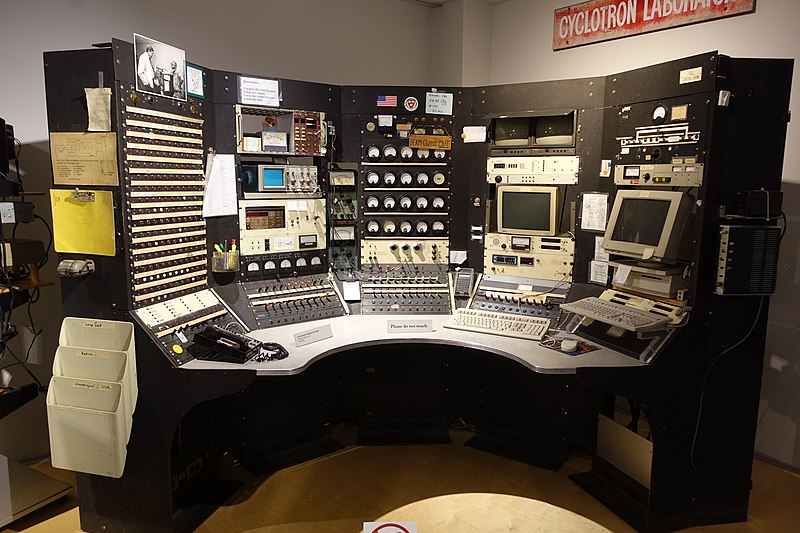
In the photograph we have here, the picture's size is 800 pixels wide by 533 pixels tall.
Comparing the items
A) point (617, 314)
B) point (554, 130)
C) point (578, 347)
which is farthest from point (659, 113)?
point (578, 347)

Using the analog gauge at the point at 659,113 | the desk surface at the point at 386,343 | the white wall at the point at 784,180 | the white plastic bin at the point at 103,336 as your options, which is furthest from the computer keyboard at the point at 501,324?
the white plastic bin at the point at 103,336

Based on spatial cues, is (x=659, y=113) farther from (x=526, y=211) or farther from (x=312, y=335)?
(x=312, y=335)

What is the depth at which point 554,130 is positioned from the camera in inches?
132

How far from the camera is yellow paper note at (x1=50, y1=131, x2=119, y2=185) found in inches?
98.8

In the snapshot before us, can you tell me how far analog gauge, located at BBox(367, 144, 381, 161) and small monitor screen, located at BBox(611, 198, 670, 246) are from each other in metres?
1.41

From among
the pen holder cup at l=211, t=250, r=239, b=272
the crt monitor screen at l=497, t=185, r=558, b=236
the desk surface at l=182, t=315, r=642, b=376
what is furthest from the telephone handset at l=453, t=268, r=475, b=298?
the pen holder cup at l=211, t=250, r=239, b=272

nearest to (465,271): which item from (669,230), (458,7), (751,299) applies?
(669,230)

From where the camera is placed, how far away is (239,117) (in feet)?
10.2

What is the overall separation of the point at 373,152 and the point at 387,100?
0.32 metres

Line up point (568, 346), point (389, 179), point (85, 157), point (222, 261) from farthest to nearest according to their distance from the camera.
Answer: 1. point (389, 179)
2. point (222, 261)
3. point (568, 346)
4. point (85, 157)

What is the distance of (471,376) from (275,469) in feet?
4.37

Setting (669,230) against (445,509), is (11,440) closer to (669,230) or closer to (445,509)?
(445,509)

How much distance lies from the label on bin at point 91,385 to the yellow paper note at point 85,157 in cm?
89

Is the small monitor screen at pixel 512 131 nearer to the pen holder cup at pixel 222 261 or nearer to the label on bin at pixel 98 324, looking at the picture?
the pen holder cup at pixel 222 261
